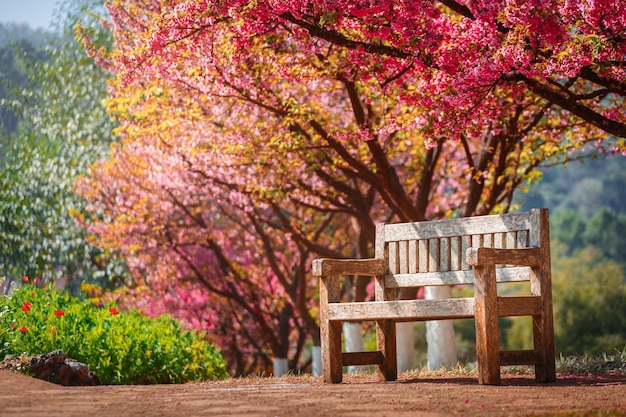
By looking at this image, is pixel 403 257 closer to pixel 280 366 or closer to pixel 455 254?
pixel 455 254

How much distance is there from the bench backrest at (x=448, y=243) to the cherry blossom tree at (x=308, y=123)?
1.15 metres

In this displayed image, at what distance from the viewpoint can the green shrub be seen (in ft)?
28.2

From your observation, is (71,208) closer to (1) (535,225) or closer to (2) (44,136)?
(2) (44,136)

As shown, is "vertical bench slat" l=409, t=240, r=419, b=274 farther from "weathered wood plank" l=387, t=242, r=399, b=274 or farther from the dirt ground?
the dirt ground

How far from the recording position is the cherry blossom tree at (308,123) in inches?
305

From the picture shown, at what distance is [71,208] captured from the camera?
19312 mm

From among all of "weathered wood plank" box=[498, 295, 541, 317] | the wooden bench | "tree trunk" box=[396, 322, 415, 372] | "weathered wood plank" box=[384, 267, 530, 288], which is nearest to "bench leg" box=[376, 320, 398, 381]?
the wooden bench

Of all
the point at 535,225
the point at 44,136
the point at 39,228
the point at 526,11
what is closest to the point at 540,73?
the point at 526,11

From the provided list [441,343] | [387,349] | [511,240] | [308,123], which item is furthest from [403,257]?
[441,343]

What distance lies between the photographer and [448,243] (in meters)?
7.85

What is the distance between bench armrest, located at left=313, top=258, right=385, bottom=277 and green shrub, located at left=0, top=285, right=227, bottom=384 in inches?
90.6

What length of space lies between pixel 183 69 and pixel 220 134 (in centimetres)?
186

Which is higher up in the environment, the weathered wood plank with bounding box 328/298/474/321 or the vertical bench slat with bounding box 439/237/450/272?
the vertical bench slat with bounding box 439/237/450/272

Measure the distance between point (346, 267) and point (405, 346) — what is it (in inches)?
231
